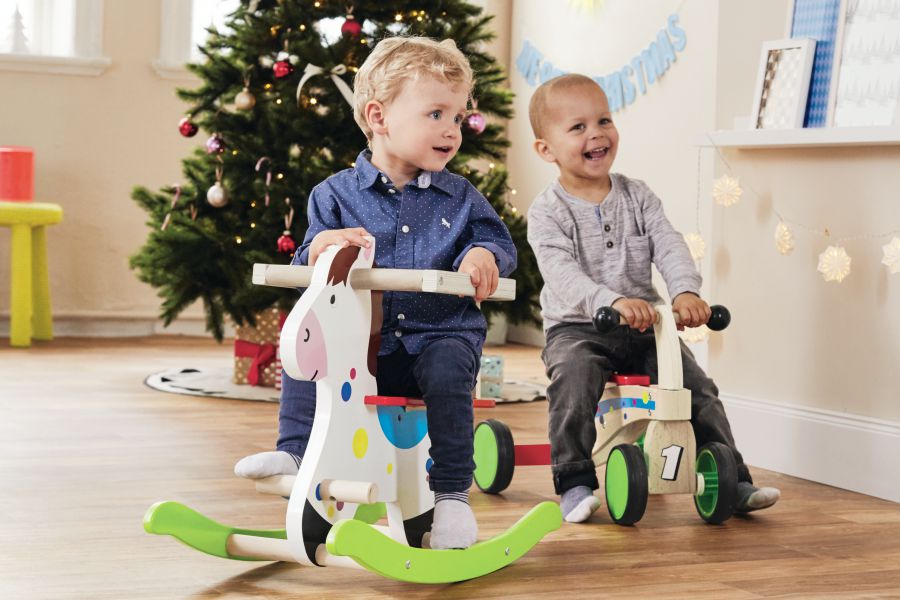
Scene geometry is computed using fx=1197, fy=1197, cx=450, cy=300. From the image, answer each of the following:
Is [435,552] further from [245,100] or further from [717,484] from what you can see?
[245,100]

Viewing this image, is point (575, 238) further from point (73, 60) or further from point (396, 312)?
point (73, 60)

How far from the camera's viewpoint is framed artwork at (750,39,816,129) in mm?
2334

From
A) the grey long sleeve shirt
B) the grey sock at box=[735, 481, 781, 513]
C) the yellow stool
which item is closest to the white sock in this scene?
the grey long sleeve shirt

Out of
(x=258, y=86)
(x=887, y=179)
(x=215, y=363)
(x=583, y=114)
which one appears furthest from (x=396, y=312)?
(x=215, y=363)

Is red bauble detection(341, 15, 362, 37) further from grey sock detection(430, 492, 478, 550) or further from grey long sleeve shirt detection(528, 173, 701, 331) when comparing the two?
grey sock detection(430, 492, 478, 550)

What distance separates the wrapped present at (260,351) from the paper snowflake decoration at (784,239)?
1.48m

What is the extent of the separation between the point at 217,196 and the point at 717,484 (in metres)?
1.82

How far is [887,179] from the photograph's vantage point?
2197 millimetres

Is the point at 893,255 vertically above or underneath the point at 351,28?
underneath

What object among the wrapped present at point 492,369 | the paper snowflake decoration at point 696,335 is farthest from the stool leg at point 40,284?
the paper snowflake decoration at point 696,335

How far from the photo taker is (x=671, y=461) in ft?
6.23

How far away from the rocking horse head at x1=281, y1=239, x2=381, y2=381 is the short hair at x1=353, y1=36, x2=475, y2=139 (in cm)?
24

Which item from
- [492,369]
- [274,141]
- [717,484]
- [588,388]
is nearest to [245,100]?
[274,141]

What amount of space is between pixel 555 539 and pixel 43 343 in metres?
3.15
